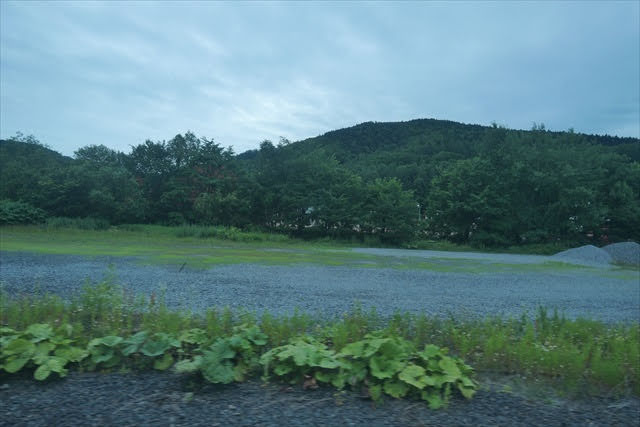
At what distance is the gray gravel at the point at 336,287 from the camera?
716 centimetres

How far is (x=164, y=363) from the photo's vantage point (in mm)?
3578

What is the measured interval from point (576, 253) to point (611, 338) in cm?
1935

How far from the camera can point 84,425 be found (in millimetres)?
2742

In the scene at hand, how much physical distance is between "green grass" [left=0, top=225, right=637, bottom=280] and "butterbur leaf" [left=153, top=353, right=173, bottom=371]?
8690 mm

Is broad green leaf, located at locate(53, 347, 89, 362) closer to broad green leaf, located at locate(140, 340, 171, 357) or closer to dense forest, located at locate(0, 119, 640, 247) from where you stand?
broad green leaf, located at locate(140, 340, 171, 357)

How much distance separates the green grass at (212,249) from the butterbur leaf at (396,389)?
31.9 ft

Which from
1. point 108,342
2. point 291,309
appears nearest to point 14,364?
point 108,342

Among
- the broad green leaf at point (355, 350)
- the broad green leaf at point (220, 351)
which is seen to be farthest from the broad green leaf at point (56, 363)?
the broad green leaf at point (355, 350)

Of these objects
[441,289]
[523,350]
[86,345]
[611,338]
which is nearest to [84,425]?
[86,345]

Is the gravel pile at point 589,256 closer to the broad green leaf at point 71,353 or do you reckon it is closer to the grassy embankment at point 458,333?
the grassy embankment at point 458,333

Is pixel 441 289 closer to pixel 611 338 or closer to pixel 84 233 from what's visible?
pixel 611 338

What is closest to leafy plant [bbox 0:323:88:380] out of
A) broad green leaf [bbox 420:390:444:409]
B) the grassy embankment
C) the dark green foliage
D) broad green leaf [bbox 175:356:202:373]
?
the grassy embankment

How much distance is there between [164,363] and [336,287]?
5.89 m

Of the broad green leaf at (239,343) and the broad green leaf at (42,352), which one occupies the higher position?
the broad green leaf at (239,343)
